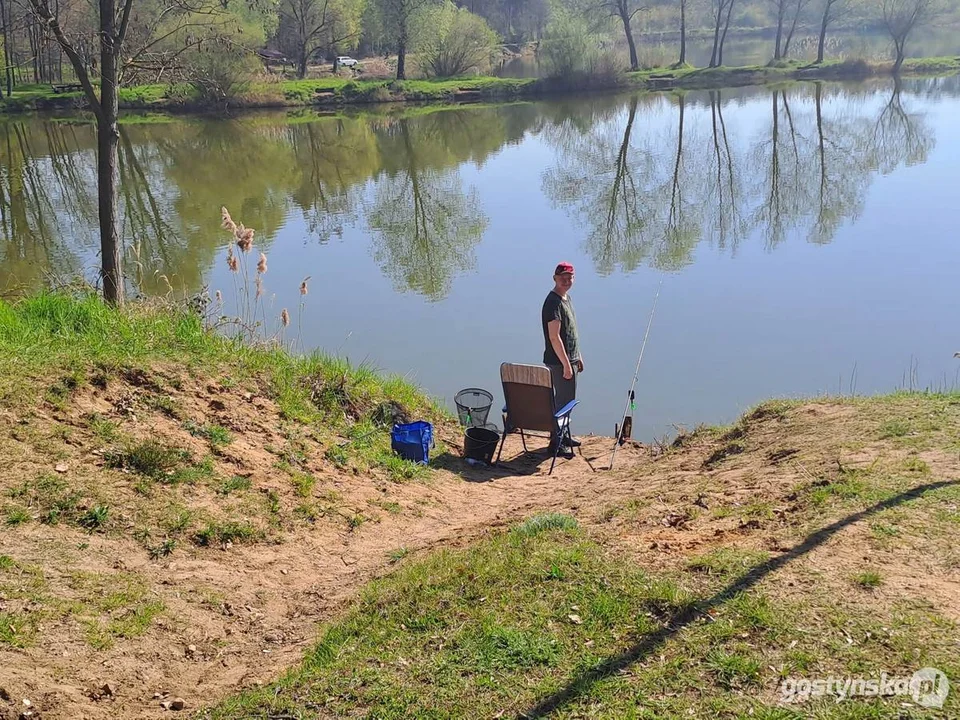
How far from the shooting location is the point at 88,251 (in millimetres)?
16375

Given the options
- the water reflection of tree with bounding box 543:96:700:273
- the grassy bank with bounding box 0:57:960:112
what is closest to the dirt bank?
the water reflection of tree with bounding box 543:96:700:273

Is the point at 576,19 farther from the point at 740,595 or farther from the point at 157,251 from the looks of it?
the point at 740,595

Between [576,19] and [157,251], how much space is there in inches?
1780

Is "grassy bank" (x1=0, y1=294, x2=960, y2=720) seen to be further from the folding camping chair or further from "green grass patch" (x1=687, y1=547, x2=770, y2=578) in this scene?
the folding camping chair

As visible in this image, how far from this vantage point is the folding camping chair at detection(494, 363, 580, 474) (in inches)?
297

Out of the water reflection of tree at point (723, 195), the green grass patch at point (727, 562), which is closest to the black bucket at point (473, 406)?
the green grass patch at point (727, 562)

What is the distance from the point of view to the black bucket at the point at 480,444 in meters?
7.95

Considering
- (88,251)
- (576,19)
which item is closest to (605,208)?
(88,251)

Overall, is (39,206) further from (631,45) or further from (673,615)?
(631,45)

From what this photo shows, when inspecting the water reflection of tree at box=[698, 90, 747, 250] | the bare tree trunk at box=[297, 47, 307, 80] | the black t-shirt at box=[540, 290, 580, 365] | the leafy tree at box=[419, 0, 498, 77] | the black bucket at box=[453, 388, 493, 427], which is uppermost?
the leafy tree at box=[419, 0, 498, 77]

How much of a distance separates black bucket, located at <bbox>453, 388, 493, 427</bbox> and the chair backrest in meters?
0.51

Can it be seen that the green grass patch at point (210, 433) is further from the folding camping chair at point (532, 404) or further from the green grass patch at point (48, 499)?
the folding camping chair at point (532, 404)

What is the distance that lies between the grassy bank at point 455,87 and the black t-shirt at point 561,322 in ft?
125

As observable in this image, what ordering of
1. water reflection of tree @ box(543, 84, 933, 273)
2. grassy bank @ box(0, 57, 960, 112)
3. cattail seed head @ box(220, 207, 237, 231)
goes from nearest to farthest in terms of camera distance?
cattail seed head @ box(220, 207, 237, 231) → water reflection of tree @ box(543, 84, 933, 273) → grassy bank @ box(0, 57, 960, 112)
